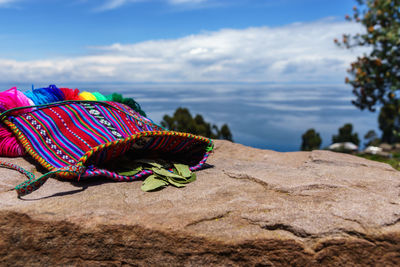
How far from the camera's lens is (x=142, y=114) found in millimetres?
3492

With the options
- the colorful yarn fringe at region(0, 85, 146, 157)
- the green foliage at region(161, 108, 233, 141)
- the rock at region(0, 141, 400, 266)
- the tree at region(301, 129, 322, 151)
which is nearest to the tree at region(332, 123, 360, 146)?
the tree at region(301, 129, 322, 151)

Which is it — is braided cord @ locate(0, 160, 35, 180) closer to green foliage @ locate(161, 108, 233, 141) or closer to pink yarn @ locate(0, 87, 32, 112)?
pink yarn @ locate(0, 87, 32, 112)

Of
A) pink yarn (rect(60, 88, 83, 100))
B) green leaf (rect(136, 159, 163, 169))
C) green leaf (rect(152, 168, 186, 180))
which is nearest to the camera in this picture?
green leaf (rect(152, 168, 186, 180))

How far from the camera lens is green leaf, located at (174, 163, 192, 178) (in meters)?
2.29

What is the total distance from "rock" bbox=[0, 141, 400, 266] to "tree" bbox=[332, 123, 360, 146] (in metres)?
8.53

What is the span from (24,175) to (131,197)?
0.83 meters

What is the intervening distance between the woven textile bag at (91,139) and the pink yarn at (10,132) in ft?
0.27

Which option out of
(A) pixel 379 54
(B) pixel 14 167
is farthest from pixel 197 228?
(A) pixel 379 54

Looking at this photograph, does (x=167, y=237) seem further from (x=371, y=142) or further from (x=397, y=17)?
(x=371, y=142)

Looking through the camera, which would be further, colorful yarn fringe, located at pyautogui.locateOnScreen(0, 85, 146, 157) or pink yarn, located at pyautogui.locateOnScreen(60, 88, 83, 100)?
pink yarn, located at pyautogui.locateOnScreen(60, 88, 83, 100)

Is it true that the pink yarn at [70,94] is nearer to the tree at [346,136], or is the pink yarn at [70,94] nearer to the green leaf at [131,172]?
the green leaf at [131,172]

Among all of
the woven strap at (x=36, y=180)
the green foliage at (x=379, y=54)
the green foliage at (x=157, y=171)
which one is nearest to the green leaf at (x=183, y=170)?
the green foliage at (x=157, y=171)

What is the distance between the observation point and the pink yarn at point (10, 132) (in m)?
2.74

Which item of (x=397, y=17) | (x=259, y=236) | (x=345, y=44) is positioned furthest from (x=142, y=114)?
(x=397, y=17)
